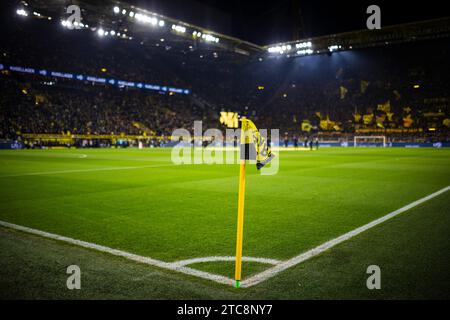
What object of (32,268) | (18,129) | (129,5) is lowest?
(32,268)

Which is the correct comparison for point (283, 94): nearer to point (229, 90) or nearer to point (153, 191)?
point (229, 90)

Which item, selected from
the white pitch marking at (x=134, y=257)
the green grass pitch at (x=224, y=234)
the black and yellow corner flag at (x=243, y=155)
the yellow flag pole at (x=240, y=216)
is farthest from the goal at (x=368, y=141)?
the yellow flag pole at (x=240, y=216)

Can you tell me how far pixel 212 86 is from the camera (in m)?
67.6

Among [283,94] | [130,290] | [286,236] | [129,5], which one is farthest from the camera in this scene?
[283,94]

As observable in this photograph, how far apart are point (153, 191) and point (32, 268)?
18.3 feet

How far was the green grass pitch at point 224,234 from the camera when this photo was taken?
3.46 meters

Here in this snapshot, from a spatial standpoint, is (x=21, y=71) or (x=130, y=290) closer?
(x=130, y=290)

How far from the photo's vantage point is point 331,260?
13.6 feet

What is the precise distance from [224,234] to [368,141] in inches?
1992

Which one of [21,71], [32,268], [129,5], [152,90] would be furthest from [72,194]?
[152,90]

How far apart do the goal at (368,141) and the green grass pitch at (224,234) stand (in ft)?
140

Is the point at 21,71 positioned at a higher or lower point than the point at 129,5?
lower

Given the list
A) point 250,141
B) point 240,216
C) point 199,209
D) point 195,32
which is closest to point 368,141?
point 195,32

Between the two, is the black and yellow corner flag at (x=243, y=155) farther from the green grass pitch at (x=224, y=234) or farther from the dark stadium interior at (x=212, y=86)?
the dark stadium interior at (x=212, y=86)
